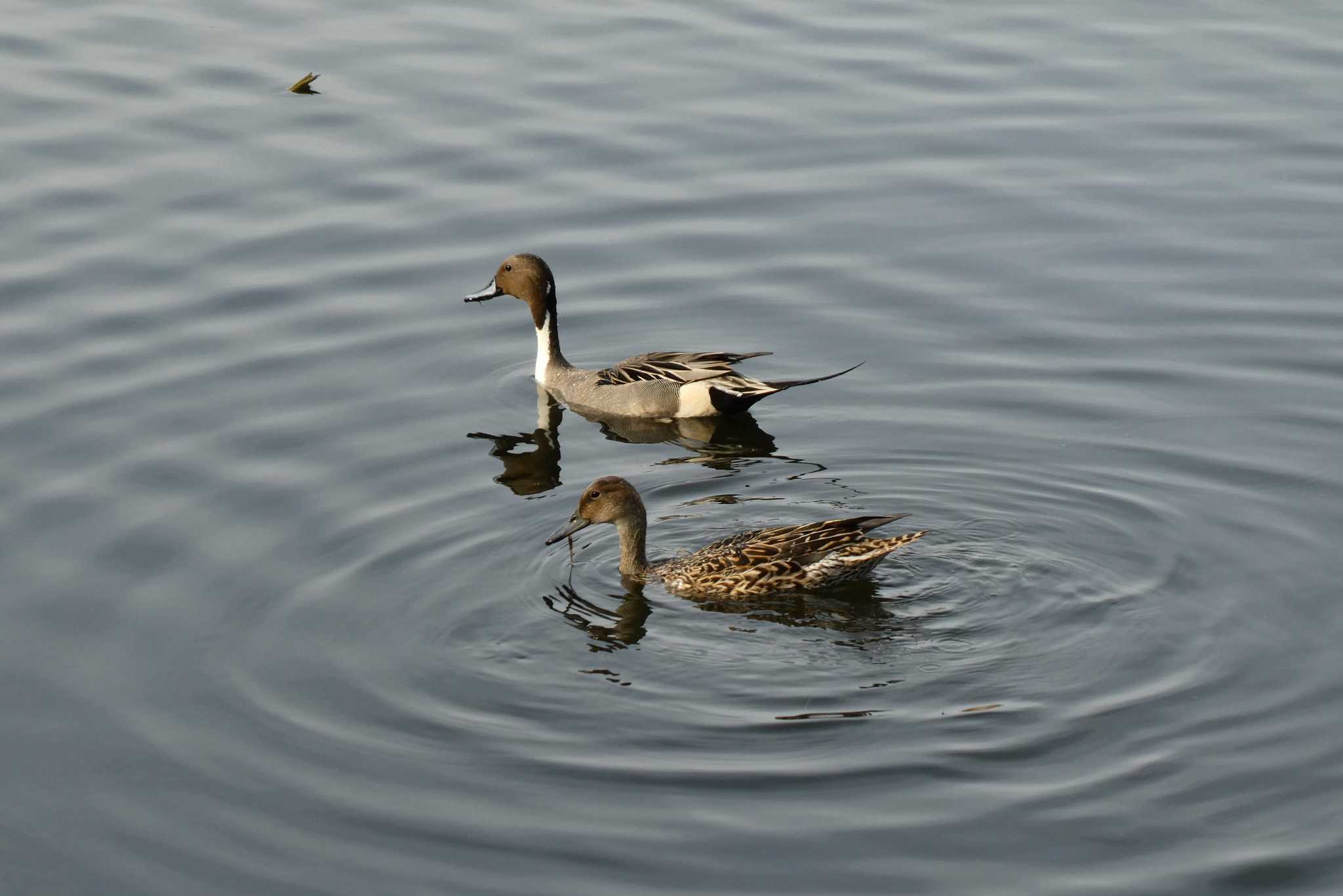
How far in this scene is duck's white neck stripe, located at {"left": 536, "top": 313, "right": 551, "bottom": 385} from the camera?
48.4ft

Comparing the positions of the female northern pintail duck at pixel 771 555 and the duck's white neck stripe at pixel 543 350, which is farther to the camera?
the duck's white neck stripe at pixel 543 350

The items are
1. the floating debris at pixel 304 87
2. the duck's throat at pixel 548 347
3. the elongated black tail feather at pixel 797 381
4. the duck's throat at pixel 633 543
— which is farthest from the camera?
the floating debris at pixel 304 87

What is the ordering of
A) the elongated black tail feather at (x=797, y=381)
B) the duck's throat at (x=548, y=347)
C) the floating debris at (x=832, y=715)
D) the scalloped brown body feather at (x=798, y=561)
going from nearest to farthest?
the floating debris at (x=832, y=715)
the scalloped brown body feather at (x=798, y=561)
the elongated black tail feather at (x=797, y=381)
the duck's throat at (x=548, y=347)

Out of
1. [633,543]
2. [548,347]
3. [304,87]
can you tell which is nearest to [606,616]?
[633,543]

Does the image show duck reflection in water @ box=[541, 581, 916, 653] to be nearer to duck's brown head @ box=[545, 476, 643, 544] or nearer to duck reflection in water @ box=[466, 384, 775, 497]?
duck's brown head @ box=[545, 476, 643, 544]

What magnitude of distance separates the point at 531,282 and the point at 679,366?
160 centimetres

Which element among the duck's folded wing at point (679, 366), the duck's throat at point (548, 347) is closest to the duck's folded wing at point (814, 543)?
the duck's folded wing at point (679, 366)

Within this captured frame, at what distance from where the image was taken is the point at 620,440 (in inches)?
548

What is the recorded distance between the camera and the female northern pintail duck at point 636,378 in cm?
1378

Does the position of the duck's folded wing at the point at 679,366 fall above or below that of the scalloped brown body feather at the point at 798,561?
above

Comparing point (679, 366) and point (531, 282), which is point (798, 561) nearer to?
point (679, 366)

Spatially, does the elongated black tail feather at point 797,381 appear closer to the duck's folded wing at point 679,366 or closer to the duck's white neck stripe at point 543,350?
the duck's folded wing at point 679,366

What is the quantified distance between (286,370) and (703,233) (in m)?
3.96

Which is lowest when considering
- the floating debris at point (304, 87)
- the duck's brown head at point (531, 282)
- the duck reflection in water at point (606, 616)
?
the duck reflection in water at point (606, 616)
